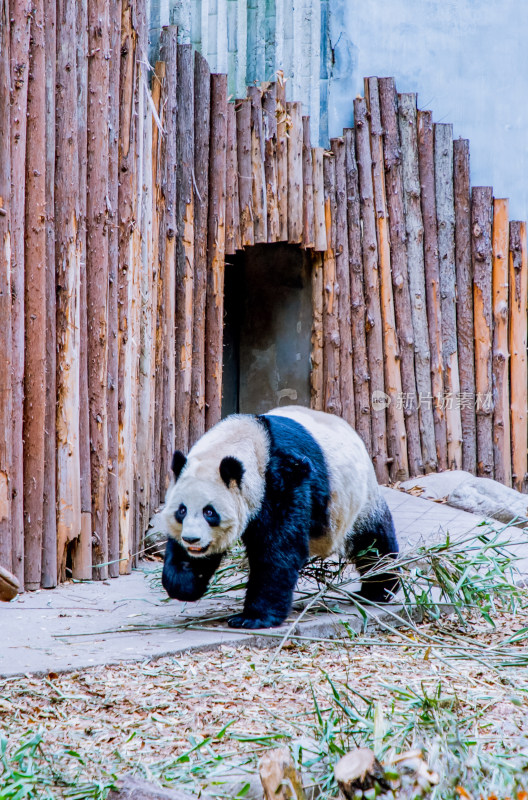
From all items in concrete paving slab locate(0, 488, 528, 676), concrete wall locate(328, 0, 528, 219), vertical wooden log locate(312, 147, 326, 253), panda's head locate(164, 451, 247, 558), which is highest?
concrete wall locate(328, 0, 528, 219)

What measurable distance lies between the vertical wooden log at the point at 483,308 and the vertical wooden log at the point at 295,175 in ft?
6.30

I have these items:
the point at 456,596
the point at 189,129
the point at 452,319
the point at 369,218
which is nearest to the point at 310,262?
the point at 369,218

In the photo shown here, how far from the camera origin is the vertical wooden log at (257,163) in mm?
→ 8148

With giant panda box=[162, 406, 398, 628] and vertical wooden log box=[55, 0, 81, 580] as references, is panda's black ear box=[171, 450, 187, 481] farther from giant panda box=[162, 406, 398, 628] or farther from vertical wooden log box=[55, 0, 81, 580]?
vertical wooden log box=[55, 0, 81, 580]

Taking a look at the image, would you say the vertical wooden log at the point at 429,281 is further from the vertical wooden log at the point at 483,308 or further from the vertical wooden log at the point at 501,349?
the vertical wooden log at the point at 501,349

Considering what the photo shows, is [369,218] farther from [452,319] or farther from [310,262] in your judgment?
[452,319]

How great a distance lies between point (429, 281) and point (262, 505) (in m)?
5.43

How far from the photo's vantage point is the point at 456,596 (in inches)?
186

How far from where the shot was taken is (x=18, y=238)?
489 centimetres

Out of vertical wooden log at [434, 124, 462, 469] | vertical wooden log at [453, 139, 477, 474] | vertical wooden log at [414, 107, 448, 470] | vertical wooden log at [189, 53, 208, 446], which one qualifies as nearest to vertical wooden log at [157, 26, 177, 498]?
vertical wooden log at [189, 53, 208, 446]

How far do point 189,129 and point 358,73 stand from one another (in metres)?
3.16

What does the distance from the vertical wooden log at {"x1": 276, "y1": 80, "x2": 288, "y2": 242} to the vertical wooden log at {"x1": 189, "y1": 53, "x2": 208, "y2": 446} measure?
1183 millimetres

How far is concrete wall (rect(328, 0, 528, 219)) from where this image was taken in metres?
9.69

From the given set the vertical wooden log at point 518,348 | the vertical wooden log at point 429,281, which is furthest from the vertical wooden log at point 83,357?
the vertical wooden log at point 518,348
